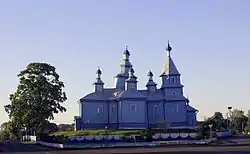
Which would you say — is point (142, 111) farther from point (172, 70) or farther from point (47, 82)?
point (47, 82)

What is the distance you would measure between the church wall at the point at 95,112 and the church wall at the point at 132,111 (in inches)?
167

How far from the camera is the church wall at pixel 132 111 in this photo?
9600cm

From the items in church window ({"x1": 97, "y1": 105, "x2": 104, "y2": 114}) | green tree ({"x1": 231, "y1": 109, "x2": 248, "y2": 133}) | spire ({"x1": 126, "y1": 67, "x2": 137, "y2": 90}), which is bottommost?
green tree ({"x1": 231, "y1": 109, "x2": 248, "y2": 133})

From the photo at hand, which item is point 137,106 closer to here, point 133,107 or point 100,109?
point 133,107

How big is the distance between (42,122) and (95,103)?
24654 millimetres

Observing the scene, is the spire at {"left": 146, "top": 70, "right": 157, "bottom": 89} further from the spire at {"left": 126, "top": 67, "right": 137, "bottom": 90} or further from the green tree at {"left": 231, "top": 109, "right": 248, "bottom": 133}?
the green tree at {"left": 231, "top": 109, "right": 248, "bottom": 133}

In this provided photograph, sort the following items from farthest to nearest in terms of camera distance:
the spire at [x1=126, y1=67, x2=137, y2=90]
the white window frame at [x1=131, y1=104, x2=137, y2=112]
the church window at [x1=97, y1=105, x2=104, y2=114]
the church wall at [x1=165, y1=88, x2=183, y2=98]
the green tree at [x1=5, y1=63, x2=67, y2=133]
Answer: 1. the church wall at [x1=165, y1=88, x2=183, y2=98]
2. the spire at [x1=126, y1=67, x2=137, y2=90]
3. the church window at [x1=97, y1=105, x2=104, y2=114]
4. the white window frame at [x1=131, y1=104, x2=137, y2=112]
5. the green tree at [x1=5, y1=63, x2=67, y2=133]

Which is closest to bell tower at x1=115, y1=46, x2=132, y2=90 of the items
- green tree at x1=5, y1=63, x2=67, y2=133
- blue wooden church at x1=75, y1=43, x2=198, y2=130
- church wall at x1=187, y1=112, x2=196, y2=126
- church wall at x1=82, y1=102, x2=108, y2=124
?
blue wooden church at x1=75, y1=43, x2=198, y2=130

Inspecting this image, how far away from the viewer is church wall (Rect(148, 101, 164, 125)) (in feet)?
328

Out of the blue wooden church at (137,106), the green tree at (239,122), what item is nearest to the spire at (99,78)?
the blue wooden church at (137,106)

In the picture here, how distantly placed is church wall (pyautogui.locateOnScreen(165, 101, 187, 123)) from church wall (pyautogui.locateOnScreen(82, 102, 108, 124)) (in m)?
12.0

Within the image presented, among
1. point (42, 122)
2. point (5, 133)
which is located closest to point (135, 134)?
point (42, 122)

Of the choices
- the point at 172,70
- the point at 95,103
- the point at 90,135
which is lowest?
the point at 90,135

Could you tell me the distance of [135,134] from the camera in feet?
241
